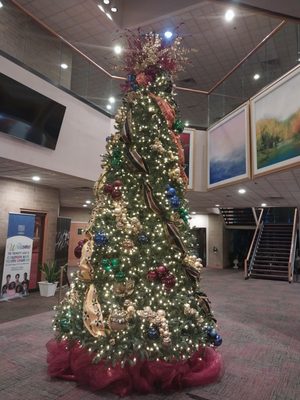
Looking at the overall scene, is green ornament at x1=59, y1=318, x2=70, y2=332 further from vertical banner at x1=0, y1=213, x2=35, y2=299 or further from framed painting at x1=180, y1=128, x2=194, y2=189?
framed painting at x1=180, y1=128, x2=194, y2=189

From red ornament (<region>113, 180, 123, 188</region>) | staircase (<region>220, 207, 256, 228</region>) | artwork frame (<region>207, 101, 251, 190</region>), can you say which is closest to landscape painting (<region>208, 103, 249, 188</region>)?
artwork frame (<region>207, 101, 251, 190</region>)

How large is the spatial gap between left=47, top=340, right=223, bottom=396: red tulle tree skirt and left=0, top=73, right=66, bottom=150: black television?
3.50 meters

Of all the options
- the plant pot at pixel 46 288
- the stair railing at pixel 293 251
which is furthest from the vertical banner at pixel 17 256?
the stair railing at pixel 293 251

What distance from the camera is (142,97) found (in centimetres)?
336

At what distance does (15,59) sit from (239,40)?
654 cm

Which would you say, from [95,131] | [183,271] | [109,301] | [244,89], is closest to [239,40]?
[244,89]

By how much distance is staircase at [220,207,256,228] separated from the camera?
1359cm

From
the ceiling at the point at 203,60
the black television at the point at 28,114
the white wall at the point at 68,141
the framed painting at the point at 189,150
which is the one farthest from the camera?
the framed painting at the point at 189,150

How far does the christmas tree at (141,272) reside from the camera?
2.73 meters

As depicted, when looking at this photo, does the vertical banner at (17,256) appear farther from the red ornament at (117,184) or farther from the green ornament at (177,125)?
the green ornament at (177,125)

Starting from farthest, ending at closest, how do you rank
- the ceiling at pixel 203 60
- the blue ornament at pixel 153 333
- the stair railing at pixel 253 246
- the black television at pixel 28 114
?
the stair railing at pixel 253 246, the ceiling at pixel 203 60, the black television at pixel 28 114, the blue ornament at pixel 153 333

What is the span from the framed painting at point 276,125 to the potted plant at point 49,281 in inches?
204

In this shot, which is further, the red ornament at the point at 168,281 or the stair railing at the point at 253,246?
the stair railing at the point at 253,246

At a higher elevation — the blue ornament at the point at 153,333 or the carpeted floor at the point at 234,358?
the blue ornament at the point at 153,333
